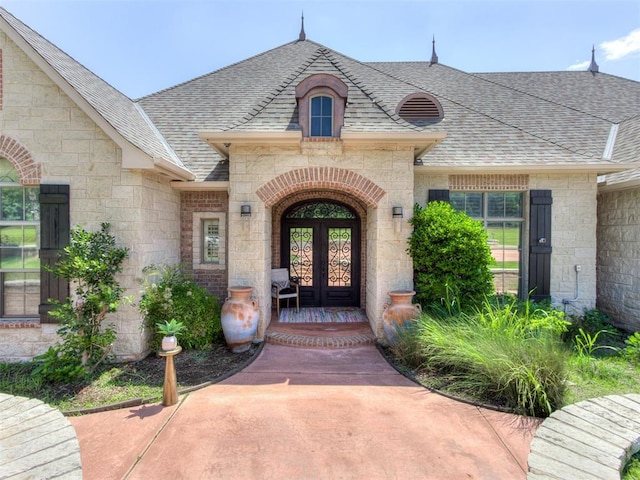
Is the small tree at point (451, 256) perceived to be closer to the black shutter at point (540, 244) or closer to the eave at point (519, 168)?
the eave at point (519, 168)

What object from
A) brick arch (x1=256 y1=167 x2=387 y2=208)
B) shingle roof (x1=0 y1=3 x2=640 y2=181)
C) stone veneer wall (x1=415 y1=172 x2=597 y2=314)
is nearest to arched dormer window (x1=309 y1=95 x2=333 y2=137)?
shingle roof (x1=0 y1=3 x2=640 y2=181)

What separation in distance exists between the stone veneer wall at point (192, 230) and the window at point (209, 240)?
6 centimetres

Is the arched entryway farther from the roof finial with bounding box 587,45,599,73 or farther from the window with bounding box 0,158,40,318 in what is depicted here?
the roof finial with bounding box 587,45,599,73

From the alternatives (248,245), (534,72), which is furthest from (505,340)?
(534,72)

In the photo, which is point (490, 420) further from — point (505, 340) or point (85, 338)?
point (85, 338)

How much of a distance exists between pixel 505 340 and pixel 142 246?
6.10 metres

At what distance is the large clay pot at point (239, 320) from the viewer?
5949 millimetres

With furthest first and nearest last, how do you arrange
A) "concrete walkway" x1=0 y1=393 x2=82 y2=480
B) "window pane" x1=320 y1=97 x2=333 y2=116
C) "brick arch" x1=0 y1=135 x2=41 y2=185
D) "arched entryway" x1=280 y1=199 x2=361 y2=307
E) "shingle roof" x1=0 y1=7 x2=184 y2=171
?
"arched entryway" x1=280 y1=199 x2=361 y2=307, "window pane" x1=320 y1=97 x2=333 y2=116, "brick arch" x1=0 y1=135 x2=41 y2=185, "shingle roof" x1=0 y1=7 x2=184 y2=171, "concrete walkway" x1=0 y1=393 x2=82 y2=480

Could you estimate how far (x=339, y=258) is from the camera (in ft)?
29.1

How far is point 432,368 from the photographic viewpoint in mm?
5211

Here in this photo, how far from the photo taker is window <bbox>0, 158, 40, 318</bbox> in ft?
19.2

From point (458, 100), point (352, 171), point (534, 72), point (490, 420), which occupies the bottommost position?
point (490, 420)

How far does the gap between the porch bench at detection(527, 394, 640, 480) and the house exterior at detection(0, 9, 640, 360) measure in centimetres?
329

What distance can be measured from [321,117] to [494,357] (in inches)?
199
